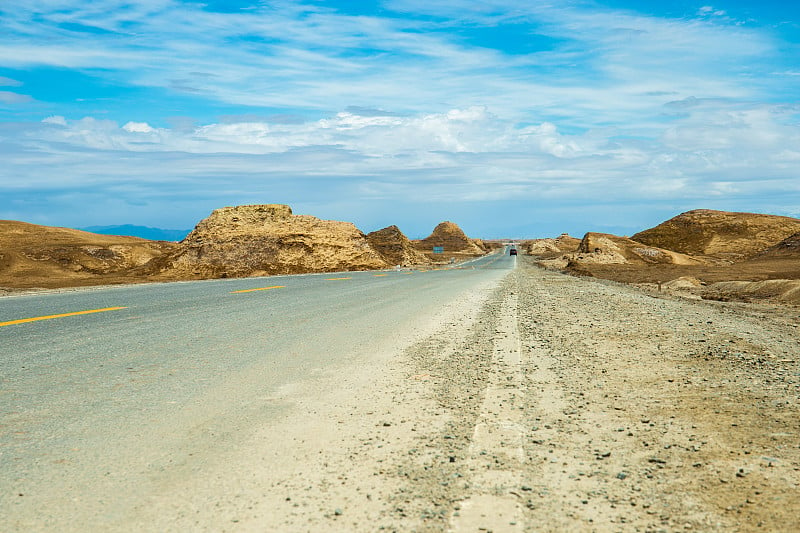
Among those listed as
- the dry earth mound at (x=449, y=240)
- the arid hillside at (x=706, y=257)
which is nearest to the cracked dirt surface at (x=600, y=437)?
the arid hillside at (x=706, y=257)

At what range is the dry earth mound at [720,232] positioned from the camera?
59.2 metres

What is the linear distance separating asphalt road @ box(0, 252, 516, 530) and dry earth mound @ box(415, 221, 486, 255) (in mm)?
135080

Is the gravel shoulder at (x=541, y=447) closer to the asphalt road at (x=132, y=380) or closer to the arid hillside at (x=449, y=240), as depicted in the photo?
the asphalt road at (x=132, y=380)

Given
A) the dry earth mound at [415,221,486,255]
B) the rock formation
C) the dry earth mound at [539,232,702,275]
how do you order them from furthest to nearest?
the dry earth mound at [415,221,486,255] < the dry earth mound at [539,232,702,275] < the rock formation

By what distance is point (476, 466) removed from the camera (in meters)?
3.86

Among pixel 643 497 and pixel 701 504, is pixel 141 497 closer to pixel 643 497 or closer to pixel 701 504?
pixel 643 497

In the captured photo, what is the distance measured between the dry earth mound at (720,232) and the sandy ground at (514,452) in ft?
184

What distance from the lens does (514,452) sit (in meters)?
4.12

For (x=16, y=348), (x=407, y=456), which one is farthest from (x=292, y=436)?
(x=16, y=348)

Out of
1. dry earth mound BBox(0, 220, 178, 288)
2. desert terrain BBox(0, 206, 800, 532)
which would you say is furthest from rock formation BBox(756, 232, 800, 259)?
dry earth mound BBox(0, 220, 178, 288)

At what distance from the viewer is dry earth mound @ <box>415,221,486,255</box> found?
149250mm

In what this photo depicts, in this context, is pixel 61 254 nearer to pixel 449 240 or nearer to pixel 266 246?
pixel 266 246

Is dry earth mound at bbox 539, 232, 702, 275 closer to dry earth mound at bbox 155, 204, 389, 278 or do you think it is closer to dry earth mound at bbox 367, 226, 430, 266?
dry earth mound at bbox 367, 226, 430, 266

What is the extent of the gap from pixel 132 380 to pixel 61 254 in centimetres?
4548
